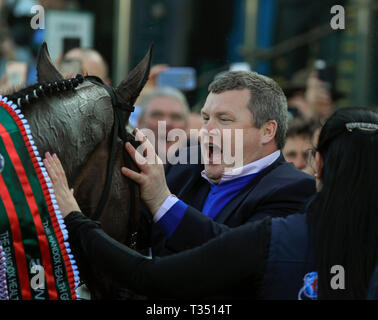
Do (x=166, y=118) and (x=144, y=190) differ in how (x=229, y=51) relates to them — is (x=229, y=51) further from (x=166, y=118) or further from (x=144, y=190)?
(x=144, y=190)

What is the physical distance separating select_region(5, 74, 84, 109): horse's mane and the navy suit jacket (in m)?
0.71

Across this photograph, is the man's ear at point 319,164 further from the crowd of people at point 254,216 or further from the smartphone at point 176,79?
the smartphone at point 176,79

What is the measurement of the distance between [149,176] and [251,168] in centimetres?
58

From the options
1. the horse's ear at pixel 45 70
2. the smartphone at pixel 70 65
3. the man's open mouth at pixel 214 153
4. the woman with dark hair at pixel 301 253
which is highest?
the smartphone at pixel 70 65

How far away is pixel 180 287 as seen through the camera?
2553mm

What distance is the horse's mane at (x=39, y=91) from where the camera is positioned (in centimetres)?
282

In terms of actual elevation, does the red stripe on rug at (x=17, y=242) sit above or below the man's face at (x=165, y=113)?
below

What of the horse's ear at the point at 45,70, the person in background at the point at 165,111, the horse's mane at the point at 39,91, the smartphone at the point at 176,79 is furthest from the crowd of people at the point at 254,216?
the smartphone at the point at 176,79

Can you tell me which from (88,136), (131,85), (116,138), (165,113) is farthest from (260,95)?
(165,113)

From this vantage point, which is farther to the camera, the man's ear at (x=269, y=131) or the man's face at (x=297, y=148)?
the man's face at (x=297, y=148)

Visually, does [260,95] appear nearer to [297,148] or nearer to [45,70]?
[45,70]

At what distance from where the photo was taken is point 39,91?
286cm
